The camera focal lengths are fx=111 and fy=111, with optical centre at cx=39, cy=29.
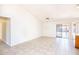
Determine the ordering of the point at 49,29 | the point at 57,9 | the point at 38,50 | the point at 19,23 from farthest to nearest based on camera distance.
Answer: the point at 49,29
the point at 19,23
the point at 57,9
the point at 38,50

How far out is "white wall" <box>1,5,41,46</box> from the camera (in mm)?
4545

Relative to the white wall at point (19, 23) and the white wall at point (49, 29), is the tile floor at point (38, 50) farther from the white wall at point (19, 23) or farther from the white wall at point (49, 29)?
the white wall at point (49, 29)

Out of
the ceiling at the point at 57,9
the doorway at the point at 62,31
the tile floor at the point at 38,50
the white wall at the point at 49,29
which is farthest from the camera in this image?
the white wall at the point at 49,29

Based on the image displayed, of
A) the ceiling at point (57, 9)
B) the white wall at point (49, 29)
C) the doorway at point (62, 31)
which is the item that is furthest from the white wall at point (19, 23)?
the doorway at point (62, 31)

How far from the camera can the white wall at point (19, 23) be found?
4545 mm

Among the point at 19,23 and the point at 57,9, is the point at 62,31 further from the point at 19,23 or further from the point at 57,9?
the point at 19,23

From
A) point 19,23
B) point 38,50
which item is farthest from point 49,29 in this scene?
point 38,50

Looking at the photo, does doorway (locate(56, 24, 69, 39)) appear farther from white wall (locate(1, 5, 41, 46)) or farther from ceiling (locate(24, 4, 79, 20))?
white wall (locate(1, 5, 41, 46))

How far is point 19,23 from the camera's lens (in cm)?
525

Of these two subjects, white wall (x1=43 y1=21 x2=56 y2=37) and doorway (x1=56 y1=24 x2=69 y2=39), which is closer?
doorway (x1=56 y1=24 x2=69 y2=39)

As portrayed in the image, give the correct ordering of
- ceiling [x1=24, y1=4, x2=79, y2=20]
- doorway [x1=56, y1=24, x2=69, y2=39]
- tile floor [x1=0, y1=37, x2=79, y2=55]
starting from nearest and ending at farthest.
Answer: tile floor [x1=0, y1=37, x2=79, y2=55] < ceiling [x1=24, y1=4, x2=79, y2=20] < doorway [x1=56, y1=24, x2=69, y2=39]

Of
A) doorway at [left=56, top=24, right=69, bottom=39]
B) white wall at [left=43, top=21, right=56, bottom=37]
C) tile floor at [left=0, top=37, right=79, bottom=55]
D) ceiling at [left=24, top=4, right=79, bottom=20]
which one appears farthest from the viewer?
white wall at [left=43, top=21, right=56, bottom=37]

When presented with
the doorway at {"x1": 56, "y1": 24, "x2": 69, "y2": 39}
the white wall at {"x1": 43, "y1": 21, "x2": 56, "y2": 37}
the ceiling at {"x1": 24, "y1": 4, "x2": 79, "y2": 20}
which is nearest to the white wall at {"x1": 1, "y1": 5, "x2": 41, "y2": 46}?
the ceiling at {"x1": 24, "y1": 4, "x2": 79, "y2": 20}
